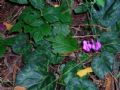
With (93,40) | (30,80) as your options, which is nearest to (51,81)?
(30,80)

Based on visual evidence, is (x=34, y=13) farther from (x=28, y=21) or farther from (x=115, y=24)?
(x=115, y=24)

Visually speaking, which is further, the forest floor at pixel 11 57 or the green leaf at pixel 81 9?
the green leaf at pixel 81 9

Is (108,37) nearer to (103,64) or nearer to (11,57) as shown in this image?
(103,64)

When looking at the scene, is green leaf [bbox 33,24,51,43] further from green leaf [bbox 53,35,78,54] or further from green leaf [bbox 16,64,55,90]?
green leaf [bbox 16,64,55,90]

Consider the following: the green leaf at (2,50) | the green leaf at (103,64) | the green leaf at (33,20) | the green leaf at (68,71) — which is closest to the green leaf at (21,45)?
the green leaf at (2,50)

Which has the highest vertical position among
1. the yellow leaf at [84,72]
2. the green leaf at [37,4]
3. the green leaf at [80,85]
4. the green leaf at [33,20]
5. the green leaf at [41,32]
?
the green leaf at [37,4]

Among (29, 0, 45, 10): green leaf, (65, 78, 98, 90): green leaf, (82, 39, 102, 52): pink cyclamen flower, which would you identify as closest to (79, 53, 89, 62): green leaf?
(82, 39, 102, 52): pink cyclamen flower

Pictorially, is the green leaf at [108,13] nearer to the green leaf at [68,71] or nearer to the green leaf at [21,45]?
the green leaf at [68,71]
